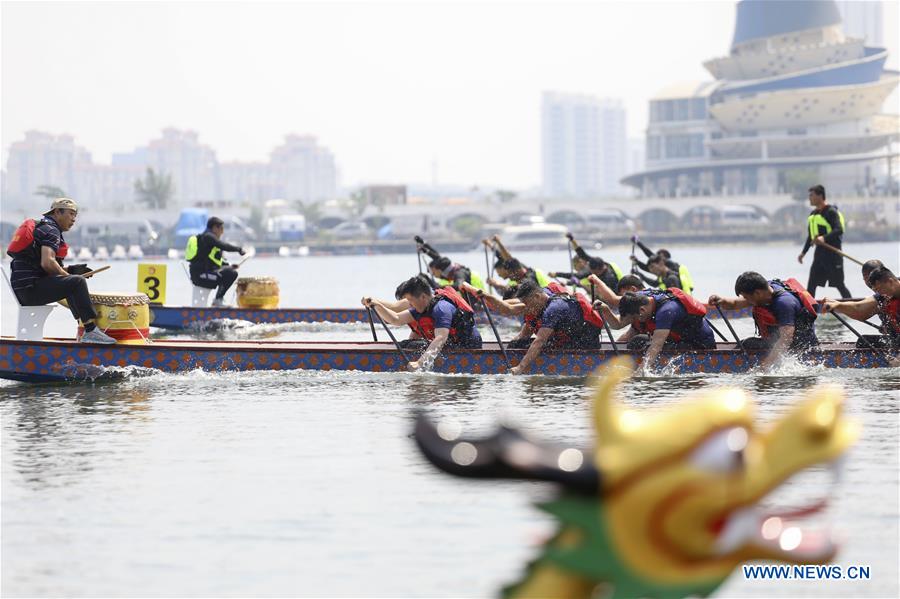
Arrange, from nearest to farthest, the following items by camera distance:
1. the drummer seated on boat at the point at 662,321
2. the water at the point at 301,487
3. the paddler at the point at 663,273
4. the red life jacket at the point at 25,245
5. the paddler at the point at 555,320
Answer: the water at the point at 301,487, the red life jacket at the point at 25,245, the drummer seated on boat at the point at 662,321, the paddler at the point at 555,320, the paddler at the point at 663,273

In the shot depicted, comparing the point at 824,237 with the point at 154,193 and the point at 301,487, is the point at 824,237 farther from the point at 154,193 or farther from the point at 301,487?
the point at 154,193

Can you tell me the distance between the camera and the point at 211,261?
28547 millimetres

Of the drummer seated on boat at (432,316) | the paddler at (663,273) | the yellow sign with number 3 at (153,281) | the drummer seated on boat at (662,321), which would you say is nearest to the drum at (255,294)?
the yellow sign with number 3 at (153,281)

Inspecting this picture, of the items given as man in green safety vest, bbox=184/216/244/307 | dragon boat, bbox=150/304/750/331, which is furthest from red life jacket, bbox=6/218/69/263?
dragon boat, bbox=150/304/750/331

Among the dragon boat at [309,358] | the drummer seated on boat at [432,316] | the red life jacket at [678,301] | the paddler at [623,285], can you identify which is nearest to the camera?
the red life jacket at [678,301]

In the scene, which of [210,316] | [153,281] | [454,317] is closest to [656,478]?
[454,317]

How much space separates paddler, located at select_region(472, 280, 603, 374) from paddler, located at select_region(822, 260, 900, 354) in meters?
2.87

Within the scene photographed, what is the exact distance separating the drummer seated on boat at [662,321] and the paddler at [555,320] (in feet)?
1.36

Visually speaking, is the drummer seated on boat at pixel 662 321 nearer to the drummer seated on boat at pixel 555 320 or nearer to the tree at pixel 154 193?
the drummer seated on boat at pixel 555 320

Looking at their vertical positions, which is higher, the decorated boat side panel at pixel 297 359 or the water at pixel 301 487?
the decorated boat side panel at pixel 297 359

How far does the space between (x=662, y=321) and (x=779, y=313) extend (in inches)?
55.1

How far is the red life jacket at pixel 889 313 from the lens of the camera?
656 inches

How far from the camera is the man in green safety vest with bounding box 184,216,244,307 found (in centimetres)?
2783

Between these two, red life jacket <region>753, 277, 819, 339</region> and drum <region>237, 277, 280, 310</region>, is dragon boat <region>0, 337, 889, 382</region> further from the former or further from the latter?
drum <region>237, 277, 280, 310</region>
